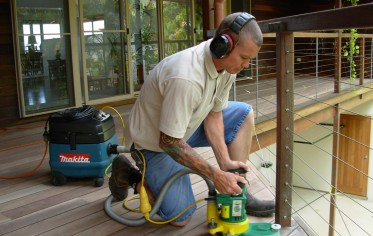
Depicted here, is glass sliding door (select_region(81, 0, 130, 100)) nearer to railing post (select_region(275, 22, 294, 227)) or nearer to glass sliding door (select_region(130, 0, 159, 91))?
glass sliding door (select_region(130, 0, 159, 91))

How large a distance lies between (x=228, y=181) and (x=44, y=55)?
12.1ft

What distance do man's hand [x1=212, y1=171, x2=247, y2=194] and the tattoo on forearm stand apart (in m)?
0.03

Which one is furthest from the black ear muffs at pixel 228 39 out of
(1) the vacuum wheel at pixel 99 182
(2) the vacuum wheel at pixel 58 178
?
(2) the vacuum wheel at pixel 58 178

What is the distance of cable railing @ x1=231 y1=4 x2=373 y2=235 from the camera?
5.77 feet

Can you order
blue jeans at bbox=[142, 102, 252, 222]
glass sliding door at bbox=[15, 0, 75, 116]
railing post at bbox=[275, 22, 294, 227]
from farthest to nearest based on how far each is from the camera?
glass sliding door at bbox=[15, 0, 75, 116] < blue jeans at bbox=[142, 102, 252, 222] < railing post at bbox=[275, 22, 294, 227]

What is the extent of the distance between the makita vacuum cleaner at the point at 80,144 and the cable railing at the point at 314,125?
98 centimetres

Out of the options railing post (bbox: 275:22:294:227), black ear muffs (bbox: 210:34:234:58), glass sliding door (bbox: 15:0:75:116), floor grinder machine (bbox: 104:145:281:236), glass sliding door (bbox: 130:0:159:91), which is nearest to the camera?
black ear muffs (bbox: 210:34:234:58)

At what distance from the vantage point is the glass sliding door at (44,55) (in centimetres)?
447

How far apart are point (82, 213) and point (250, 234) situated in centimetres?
88

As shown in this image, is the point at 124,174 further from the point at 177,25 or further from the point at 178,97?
the point at 177,25

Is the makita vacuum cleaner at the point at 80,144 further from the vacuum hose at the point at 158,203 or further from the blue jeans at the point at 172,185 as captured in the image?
the blue jeans at the point at 172,185

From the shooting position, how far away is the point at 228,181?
154 centimetres

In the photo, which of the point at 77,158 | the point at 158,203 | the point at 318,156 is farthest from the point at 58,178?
the point at 318,156

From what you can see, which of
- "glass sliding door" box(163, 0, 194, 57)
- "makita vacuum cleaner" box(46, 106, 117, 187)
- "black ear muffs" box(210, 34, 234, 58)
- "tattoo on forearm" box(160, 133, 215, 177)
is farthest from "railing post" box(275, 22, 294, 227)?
"glass sliding door" box(163, 0, 194, 57)
